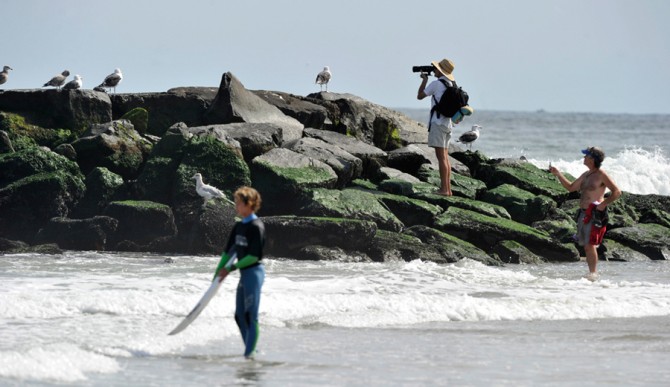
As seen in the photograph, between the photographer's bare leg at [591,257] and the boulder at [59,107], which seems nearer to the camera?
the photographer's bare leg at [591,257]

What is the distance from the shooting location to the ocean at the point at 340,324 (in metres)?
8.41

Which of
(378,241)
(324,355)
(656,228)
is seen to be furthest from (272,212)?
(324,355)

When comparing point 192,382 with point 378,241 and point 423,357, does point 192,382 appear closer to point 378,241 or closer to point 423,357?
point 423,357

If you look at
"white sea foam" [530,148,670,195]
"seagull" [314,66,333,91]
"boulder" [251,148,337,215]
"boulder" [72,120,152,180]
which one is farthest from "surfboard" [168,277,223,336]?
"white sea foam" [530,148,670,195]

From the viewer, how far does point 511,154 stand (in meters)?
43.4

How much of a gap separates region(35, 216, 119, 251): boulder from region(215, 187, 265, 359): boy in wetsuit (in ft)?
22.7

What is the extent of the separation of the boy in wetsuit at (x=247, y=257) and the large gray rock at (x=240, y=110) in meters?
10.3

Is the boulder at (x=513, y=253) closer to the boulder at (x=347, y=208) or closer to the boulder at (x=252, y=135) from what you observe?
the boulder at (x=347, y=208)

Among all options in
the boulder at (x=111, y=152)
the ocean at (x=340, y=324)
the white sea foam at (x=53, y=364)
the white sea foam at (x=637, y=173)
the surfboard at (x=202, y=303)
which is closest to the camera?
the white sea foam at (x=53, y=364)

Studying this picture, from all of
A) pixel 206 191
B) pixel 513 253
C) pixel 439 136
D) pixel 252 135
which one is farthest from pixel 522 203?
pixel 206 191

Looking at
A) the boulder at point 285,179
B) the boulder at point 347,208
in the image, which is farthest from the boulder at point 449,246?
the boulder at point 285,179

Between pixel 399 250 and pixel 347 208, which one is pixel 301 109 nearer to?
pixel 347 208

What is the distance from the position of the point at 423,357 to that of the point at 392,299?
2.55 meters

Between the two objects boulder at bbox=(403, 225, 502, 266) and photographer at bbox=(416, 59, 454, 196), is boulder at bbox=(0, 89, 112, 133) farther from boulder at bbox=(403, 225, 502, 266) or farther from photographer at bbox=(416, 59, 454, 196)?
Result: boulder at bbox=(403, 225, 502, 266)
